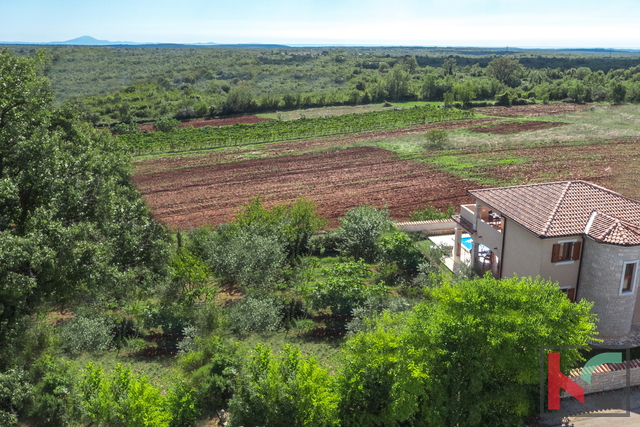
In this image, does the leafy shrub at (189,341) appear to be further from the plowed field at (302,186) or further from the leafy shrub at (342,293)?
the plowed field at (302,186)

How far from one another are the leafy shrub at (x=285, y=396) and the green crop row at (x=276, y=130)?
150 ft

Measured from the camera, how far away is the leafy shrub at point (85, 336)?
16.4m

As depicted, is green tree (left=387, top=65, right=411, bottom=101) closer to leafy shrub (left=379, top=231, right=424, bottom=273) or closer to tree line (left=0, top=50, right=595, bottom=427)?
tree line (left=0, top=50, right=595, bottom=427)

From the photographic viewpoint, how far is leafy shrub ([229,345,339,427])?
11.2m

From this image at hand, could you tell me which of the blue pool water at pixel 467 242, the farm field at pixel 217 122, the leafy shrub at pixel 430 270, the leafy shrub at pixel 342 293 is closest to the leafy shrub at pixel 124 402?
the leafy shrub at pixel 342 293

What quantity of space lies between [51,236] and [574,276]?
16.2 m

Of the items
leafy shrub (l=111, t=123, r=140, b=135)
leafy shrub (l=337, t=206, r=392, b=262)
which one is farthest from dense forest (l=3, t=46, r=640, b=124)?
leafy shrub (l=337, t=206, r=392, b=262)

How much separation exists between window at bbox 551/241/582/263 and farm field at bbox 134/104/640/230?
15698 mm

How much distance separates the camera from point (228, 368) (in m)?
13.8

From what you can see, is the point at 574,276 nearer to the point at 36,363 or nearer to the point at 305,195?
the point at 36,363

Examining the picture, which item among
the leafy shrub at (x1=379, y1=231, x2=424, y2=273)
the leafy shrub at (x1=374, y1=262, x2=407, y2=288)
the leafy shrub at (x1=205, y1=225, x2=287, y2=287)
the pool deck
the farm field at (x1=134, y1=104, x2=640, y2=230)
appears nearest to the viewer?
the leafy shrub at (x1=205, y1=225, x2=287, y2=287)

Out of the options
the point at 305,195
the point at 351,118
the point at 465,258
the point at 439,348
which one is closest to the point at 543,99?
the point at 351,118

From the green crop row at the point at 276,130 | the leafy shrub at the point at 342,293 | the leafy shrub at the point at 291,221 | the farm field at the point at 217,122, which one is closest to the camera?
the leafy shrub at the point at 342,293

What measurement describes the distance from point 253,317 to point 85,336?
5.64 metres
